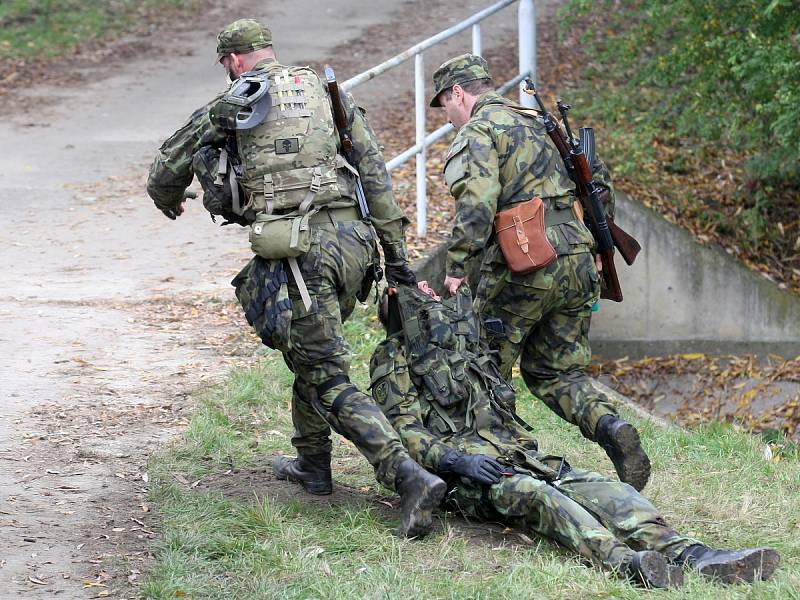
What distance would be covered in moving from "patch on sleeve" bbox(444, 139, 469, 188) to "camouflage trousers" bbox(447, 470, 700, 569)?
161cm

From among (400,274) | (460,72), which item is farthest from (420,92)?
(400,274)

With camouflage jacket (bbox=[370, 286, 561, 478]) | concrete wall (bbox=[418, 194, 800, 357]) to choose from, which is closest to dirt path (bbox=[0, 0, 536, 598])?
camouflage jacket (bbox=[370, 286, 561, 478])

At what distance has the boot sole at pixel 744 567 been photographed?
13.0ft

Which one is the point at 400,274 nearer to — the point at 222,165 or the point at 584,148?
the point at 222,165

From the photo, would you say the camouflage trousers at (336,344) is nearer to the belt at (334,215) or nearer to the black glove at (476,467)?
the belt at (334,215)

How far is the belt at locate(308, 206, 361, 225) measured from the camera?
14.9 ft

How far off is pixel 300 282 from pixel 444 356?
760 millimetres

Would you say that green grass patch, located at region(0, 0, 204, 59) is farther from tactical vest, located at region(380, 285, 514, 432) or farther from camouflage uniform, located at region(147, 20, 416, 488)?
tactical vest, located at region(380, 285, 514, 432)

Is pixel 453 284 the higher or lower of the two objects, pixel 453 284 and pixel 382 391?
the higher

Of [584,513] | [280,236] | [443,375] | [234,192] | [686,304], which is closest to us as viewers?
[584,513]

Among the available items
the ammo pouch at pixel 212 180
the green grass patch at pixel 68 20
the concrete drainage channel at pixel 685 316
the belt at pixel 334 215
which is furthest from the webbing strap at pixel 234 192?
the green grass patch at pixel 68 20

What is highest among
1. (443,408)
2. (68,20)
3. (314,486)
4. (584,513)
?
(68,20)

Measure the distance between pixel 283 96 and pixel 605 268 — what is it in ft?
7.56

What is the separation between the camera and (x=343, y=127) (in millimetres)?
4645
